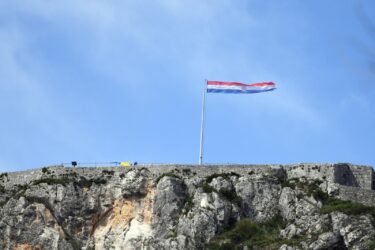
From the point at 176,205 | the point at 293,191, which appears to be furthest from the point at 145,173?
the point at 293,191

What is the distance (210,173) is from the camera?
15350 cm

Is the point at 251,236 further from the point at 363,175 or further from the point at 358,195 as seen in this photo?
the point at 363,175

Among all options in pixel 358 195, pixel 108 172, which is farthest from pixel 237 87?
pixel 358 195

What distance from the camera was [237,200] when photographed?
150750mm

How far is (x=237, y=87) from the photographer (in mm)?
158125

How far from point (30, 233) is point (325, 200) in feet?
93.1

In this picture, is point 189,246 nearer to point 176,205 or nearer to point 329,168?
point 176,205

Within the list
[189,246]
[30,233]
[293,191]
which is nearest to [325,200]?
[293,191]

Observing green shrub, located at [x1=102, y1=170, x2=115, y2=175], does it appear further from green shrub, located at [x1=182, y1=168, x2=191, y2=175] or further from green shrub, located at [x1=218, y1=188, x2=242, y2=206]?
green shrub, located at [x1=218, y1=188, x2=242, y2=206]

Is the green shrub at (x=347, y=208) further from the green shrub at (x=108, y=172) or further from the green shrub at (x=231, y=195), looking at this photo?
the green shrub at (x=108, y=172)

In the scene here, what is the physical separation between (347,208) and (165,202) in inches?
707

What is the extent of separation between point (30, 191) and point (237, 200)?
20572 millimetres

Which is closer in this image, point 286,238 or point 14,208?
point 286,238

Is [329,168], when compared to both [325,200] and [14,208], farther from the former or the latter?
[14,208]
